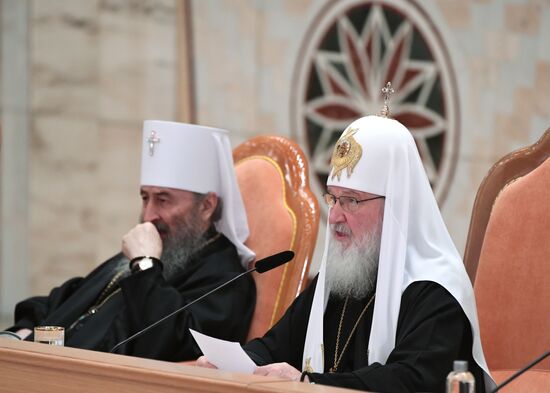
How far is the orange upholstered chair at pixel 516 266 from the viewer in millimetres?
4047

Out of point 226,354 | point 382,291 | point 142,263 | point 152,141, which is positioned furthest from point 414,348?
point 152,141

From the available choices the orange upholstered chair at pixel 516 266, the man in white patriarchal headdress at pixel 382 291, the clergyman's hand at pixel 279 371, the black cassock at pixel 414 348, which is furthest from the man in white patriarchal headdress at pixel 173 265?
the orange upholstered chair at pixel 516 266

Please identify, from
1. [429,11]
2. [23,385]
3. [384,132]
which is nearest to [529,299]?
[384,132]

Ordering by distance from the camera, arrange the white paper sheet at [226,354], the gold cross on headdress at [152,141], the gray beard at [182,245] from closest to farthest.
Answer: the white paper sheet at [226,354]
the gray beard at [182,245]
the gold cross on headdress at [152,141]

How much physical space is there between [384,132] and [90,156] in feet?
15.1

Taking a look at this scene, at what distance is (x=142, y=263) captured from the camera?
16.2 feet

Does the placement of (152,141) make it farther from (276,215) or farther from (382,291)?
(382,291)

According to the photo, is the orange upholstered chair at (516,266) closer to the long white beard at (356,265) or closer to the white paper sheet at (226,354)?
the long white beard at (356,265)

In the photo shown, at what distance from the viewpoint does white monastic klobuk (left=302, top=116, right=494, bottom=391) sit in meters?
3.75

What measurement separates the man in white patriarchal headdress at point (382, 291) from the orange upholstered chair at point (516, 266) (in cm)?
40

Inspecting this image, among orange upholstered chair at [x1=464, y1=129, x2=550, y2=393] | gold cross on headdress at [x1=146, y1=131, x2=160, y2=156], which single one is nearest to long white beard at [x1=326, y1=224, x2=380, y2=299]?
orange upholstered chair at [x1=464, y1=129, x2=550, y2=393]

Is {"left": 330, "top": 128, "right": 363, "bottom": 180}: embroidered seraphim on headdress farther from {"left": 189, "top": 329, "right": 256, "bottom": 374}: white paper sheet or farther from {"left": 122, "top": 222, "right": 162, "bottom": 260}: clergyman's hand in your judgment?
{"left": 122, "top": 222, "right": 162, "bottom": 260}: clergyman's hand

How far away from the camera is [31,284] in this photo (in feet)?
27.2

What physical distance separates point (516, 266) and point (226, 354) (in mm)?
1157
